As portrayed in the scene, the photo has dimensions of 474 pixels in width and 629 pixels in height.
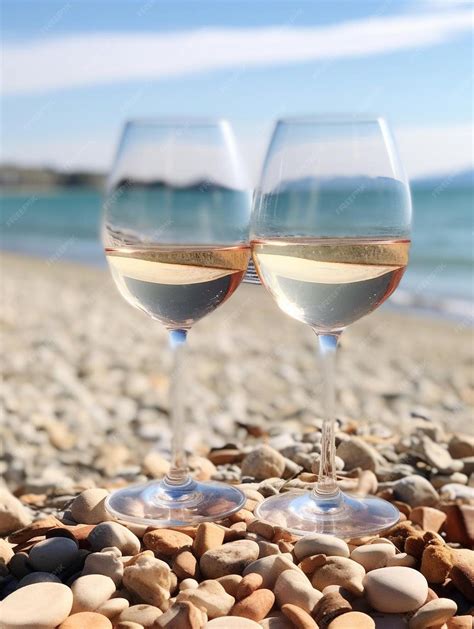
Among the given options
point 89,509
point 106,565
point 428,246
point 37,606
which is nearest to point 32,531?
point 89,509

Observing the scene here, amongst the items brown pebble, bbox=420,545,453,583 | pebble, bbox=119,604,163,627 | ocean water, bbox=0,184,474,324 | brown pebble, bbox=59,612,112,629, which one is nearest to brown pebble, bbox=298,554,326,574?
brown pebble, bbox=420,545,453,583

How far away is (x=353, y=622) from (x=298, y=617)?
101mm

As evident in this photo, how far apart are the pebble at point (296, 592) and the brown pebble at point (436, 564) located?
10.9 inches

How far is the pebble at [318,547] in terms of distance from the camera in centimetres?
188

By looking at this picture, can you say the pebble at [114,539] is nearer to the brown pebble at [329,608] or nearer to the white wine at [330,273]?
the brown pebble at [329,608]

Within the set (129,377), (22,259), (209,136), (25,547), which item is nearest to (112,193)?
(209,136)

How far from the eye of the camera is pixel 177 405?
2.15 metres

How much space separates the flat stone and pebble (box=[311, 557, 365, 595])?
196mm

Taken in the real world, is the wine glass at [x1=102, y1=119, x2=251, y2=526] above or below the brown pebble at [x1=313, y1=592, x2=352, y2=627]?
above

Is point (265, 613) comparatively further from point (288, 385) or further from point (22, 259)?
point (22, 259)

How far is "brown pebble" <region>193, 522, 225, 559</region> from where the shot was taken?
6.23 ft

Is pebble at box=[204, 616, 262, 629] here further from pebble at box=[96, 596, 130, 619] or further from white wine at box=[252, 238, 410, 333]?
white wine at box=[252, 238, 410, 333]

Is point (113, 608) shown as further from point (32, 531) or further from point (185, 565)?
point (32, 531)

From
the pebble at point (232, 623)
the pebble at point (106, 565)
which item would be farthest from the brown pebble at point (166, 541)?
the pebble at point (232, 623)
